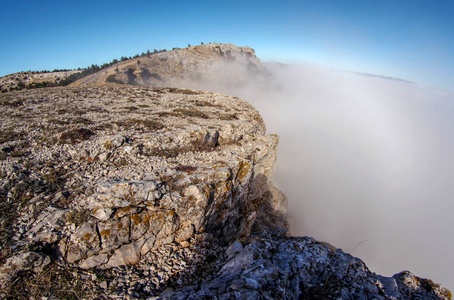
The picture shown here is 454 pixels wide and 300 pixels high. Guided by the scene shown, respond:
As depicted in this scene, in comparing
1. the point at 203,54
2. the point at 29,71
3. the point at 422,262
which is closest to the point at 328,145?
the point at 422,262

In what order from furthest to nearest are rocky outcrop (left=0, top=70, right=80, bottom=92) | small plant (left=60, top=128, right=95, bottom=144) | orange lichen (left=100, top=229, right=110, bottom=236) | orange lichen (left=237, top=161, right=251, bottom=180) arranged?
rocky outcrop (left=0, top=70, right=80, bottom=92), orange lichen (left=237, top=161, right=251, bottom=180), small plant (left=60, top=128, right=95, bottom=144), orange lichen (left=100, top=229, right=110, bottom=236)

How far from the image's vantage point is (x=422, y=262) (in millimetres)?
72938

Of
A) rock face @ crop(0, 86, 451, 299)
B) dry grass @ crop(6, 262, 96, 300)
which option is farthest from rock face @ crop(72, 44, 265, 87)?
dry grass @ crop(6, 262, 96, 300)

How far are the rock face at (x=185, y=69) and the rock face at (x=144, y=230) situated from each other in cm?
5750

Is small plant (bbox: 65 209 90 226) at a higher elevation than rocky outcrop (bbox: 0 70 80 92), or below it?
below

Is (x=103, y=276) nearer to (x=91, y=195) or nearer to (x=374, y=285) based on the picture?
(x=91, y=195)

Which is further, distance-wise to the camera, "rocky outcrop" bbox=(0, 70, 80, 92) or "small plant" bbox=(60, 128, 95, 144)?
"rocky outcrop" bbox=(0, 70, 80, 92)

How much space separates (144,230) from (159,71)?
8970 cm

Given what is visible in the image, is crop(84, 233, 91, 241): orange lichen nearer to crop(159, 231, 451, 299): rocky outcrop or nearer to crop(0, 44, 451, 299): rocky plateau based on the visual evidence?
crop(0, 44, 451, 299): rocky plateau

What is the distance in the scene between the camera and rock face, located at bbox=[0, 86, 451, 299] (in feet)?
18.8

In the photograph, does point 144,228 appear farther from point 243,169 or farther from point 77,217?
point 243,169

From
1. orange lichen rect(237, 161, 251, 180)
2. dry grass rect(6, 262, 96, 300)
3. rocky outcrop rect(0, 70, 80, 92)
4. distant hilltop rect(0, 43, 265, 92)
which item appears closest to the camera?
dry grass rect(6, 262, 96, 300)

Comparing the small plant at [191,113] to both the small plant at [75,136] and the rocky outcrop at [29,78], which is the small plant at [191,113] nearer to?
the small plant at [75,136]

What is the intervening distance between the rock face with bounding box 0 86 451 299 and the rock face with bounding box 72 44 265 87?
5750cm
